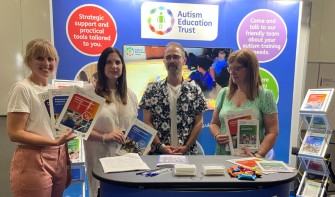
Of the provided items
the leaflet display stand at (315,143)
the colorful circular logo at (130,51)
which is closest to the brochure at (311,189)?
the leaflet display stand at (315,143)

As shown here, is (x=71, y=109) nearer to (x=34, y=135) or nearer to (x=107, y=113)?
(x=34, y=135)

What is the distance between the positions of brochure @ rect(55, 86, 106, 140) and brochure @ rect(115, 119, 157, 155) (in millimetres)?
348

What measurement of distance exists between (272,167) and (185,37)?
2.25 meters

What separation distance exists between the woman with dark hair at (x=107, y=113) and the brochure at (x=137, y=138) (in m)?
0.14

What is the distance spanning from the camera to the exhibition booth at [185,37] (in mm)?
3062

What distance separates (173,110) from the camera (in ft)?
7.47

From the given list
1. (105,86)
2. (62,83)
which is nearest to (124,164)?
(105,86)

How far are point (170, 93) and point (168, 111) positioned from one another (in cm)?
20

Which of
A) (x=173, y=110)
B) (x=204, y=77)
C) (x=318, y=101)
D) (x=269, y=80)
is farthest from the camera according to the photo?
(x=269, y=80)

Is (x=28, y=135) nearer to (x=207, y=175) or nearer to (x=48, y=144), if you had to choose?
(x=48, y=144)

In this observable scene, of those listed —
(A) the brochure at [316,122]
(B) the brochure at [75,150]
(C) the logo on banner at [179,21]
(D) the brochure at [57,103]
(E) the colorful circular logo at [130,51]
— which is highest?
(C) the logo on banner at [179,21]

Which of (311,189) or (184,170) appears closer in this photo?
(184,170)

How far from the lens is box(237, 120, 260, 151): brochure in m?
1.83

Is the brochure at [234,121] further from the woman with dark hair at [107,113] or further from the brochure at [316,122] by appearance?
the brochure at [316,122]
